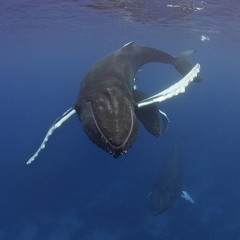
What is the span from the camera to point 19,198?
54.9 feet

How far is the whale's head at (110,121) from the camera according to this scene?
14.3 feet

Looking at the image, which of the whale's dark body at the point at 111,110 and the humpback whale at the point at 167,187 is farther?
the humpback whale at the point at 167,187

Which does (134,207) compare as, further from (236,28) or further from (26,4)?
(236,28)

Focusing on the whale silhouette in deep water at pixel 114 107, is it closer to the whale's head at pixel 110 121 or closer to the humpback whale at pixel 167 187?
the whale's head at pixel 110 121

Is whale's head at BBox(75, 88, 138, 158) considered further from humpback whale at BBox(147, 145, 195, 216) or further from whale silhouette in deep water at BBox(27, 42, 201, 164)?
humpback whale at BBox(147, 145, 195, 216)

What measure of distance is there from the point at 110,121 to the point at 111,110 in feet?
1.08

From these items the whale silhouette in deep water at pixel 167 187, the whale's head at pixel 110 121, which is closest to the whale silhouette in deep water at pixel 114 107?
the whale's head at pixel 110 121

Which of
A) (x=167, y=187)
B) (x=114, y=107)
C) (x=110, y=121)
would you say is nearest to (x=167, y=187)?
(x=167, y=187)

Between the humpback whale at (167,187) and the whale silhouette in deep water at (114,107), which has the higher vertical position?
the whale silhouette in deep water at (114,107)

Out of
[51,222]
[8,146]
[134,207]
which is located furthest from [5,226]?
[8,146]

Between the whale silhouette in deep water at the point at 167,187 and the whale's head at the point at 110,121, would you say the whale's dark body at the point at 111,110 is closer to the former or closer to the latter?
the whale's head at the point at 110,121

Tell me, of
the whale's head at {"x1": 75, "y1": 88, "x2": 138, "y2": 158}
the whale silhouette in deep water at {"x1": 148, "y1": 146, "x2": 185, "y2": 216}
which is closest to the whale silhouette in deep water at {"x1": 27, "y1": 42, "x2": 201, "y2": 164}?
the whale's head at {"x1": 75, "y1": 88, "x2": 138, "y2": 158}

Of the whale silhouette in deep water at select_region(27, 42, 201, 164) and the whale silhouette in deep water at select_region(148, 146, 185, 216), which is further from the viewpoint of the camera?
the whale silhouette in deep water at select_region(148, 146, 185, 216)

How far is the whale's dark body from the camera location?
4.42m
